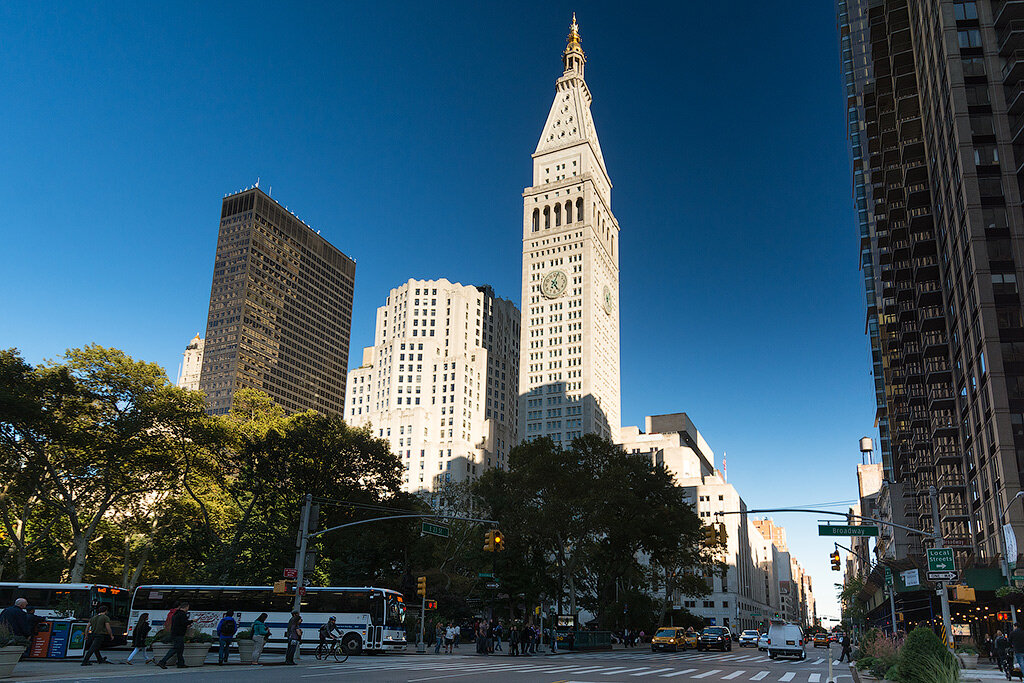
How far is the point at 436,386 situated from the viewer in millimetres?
171000

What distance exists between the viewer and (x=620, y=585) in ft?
264

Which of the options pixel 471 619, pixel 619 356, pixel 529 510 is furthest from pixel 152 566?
pixel 619 356

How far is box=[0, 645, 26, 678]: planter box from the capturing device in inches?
665

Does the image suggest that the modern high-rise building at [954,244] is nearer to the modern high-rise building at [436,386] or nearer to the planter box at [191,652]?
the planter box at [191,652]

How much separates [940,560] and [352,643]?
2692 cm

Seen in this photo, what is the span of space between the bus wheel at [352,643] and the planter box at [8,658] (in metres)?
21.5

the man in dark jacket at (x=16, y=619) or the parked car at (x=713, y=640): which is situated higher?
the man in dark jacket at (x=16, y=619)

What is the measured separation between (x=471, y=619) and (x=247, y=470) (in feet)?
80.6

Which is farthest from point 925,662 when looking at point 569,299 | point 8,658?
point 569,299

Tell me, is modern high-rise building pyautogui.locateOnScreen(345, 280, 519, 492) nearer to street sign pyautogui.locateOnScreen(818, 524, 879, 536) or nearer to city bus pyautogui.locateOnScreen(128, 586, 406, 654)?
city bus pyautogui.locateOnScreen(128, 586, 406, 654)

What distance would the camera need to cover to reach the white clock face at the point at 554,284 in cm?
17812

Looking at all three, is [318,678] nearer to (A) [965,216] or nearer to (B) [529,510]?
(B) [529,510]

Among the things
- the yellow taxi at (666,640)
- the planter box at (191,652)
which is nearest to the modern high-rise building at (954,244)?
the yellow taxi at (666,640)

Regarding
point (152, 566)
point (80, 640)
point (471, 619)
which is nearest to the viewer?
point (80, 640)
